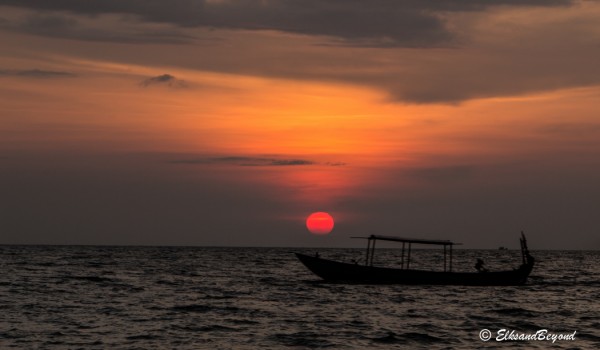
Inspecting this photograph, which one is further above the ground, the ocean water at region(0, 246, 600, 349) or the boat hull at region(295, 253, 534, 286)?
the boat hull at region(295, 253, 534, 286)

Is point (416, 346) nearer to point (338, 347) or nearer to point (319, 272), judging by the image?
point (338, 347)

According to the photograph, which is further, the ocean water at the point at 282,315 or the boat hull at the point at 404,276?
the boat hull at the point at 404,276

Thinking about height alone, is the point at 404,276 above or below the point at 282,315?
above

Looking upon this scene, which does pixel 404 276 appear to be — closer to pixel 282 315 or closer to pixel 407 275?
pixel 407 275

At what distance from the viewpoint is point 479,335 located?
3919 cm

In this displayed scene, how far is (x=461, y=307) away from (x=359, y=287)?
15.8 m

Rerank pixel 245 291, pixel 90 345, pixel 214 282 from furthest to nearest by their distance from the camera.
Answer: pixel 214 282 → pixel 245 291 → pixel 90 345

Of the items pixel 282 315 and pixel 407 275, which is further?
pixel 407 275

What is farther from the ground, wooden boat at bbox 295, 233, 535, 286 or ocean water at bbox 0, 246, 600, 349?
wooden boat at bbox 295, 233, 535, 286

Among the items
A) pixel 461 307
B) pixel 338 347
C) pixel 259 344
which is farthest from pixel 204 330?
pixel 461 307

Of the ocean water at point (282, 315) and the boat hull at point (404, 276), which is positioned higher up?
the boat hull at point (404, 276)

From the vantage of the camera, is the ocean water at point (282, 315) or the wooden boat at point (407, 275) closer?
the ocean water at point (282, 315)

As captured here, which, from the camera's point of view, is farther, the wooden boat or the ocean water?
the wooden boat

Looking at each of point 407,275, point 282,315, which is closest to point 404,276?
point 407,275
